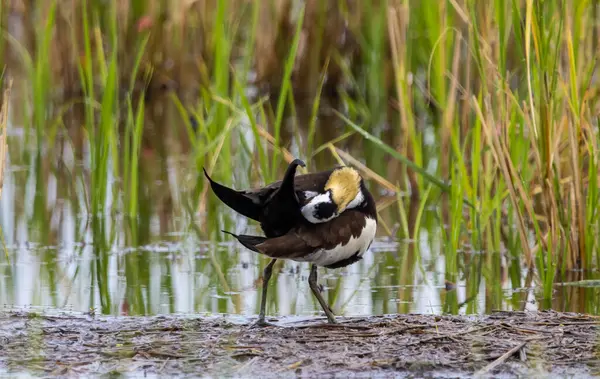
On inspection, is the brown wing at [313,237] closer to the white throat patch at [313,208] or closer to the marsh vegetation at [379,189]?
the white throat patch at [313,208]

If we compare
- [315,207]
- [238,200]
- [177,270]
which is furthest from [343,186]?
[177,270]

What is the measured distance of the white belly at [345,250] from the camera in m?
4.55

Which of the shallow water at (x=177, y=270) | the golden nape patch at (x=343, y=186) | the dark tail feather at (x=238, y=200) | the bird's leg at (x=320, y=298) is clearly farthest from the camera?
the shallow water at (x=177, y=270)

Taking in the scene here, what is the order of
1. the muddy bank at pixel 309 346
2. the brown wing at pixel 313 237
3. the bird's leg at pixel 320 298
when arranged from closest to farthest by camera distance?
the muddy bank at pixel 309 346 → the brown wing at pixel 313 237 → the bird's leg at pixel 320 298

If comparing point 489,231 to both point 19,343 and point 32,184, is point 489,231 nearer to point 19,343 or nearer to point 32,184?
point 19,343

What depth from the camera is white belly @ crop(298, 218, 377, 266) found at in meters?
4.55

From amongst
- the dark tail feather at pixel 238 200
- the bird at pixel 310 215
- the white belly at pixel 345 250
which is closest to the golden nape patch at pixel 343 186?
the bird at pixel 310 215

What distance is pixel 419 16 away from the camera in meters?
8.95

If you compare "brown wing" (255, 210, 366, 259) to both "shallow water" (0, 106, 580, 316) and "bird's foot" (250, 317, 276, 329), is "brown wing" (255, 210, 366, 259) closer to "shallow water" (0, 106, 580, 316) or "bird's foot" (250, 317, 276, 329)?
"bird's foot" (250, 317, 276, 329)

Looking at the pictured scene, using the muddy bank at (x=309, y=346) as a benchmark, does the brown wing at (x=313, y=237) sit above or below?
above

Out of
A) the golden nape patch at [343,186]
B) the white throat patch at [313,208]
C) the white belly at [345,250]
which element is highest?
the golden nape patch at [343,186]

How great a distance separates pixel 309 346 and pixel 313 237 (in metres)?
0.42

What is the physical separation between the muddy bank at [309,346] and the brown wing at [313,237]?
369mm

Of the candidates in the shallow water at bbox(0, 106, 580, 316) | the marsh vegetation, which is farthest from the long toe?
the marsh vegetation
